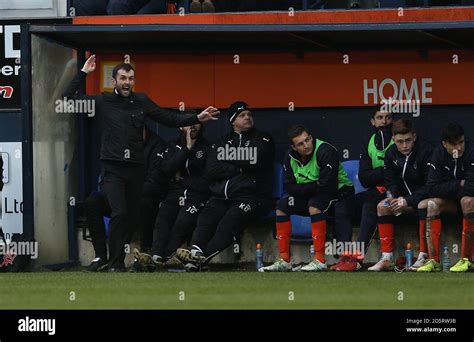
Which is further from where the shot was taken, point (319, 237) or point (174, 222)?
point (174, 222)

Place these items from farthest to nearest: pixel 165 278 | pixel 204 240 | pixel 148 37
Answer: pixel 148 37 → pixel 204 240 → pixel 165 278

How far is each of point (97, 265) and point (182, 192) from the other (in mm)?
1286

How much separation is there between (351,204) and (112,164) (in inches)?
100

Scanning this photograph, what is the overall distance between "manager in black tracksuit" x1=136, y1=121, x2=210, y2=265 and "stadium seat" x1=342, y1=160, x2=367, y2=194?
1.60 m

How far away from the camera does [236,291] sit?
1310cm

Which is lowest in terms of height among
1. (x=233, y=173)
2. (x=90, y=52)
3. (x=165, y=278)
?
(x=165, y=278)

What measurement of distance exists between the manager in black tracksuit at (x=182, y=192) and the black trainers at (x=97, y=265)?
1.64 feet

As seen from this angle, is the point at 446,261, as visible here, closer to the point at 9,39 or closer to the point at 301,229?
the point at 301,229

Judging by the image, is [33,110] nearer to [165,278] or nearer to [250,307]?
[165,278]

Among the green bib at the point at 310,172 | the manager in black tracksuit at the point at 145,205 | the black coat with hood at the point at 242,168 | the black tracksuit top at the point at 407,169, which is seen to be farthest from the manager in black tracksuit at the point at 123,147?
the black tracksuit top at the point at 407,169

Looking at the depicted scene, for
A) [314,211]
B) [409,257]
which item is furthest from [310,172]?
[409,257]

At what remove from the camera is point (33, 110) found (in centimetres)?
1653

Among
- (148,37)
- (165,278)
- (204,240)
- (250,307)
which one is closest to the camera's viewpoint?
(250,307)

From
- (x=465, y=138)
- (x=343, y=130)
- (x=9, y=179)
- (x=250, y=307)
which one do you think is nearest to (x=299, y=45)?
(x=343, y=130)
